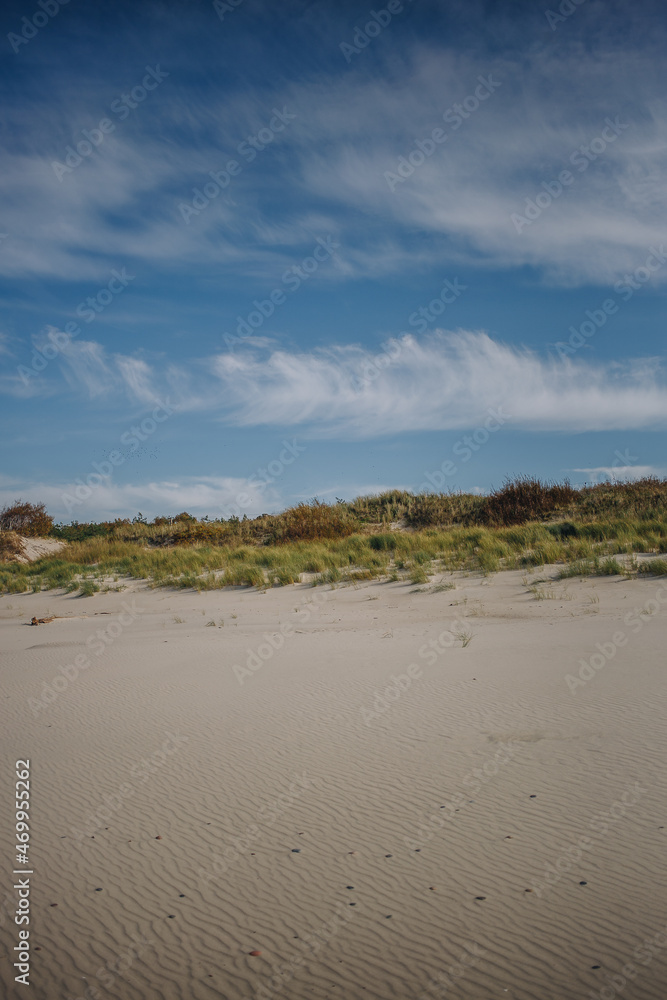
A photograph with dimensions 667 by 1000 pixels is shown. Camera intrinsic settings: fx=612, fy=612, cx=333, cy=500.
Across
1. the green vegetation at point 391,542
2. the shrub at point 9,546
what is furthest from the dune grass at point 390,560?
the shrub at point 9,546

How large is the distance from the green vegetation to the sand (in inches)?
231

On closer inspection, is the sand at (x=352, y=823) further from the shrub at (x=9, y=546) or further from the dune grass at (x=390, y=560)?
the shrub at (x=9, y=546)

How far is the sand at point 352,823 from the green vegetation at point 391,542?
5.87 m

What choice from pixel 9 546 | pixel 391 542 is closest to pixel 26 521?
pixel 9 546

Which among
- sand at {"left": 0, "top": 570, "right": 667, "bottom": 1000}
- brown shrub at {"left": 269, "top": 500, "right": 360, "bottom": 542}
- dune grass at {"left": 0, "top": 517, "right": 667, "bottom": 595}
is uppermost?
brown shrub at {"left": 269, "top": 500, "right": 360, "bottom": 542}

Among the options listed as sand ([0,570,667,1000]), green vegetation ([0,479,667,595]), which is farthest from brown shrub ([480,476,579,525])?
sand ([0,570,667,1000])

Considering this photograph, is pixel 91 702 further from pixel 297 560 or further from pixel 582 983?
pixel 297 560

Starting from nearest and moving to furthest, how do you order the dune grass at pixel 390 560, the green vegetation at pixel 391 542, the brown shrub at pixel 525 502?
the dune grass at pixel 390 560
the green vegetation at pixel 391 542
the brown shrub at pixel 525 502

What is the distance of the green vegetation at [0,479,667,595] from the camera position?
40.7 ft

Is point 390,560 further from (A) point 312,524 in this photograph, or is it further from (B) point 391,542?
(A) point 312,524

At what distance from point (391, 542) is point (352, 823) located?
13.6m

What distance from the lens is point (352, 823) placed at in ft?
10.3

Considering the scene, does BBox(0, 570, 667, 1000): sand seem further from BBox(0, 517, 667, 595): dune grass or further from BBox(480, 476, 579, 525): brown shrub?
BBox(480, 476, 579, 525): brown shrub

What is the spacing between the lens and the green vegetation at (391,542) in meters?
12.4
